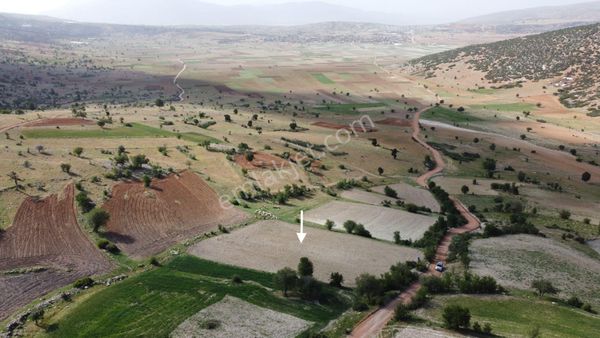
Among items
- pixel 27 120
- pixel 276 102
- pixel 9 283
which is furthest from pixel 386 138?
pixel 9 283

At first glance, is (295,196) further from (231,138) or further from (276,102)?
(276,102)

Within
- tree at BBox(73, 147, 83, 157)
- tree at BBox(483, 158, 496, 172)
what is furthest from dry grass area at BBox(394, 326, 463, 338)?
tree at BBox(483, 158, 496, 172)

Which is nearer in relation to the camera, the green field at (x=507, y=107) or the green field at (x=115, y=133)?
the green field at (x=115, y=133)

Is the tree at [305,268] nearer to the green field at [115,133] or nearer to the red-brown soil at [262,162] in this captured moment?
the red-brown soil at [262,162]

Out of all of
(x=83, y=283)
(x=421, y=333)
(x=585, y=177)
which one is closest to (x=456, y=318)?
(x=421, y=333)

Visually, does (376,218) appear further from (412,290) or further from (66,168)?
(66,168)

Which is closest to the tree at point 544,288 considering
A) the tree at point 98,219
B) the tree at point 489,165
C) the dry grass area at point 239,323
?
the dry grass area at point 239,323
